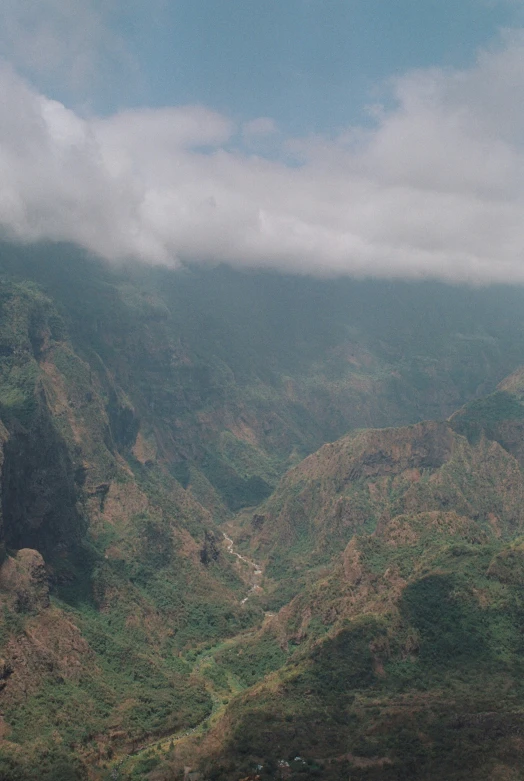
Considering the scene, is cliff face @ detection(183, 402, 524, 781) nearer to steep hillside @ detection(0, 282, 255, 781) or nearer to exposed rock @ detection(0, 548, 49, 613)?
steep hillside @ detection(0, 282, 255, 781)

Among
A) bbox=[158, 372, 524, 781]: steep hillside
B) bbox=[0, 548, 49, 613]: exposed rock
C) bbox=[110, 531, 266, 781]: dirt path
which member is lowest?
bbox=[110, 531, 266, 781]: dirt path

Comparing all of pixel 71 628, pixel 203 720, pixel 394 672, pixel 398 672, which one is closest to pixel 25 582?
pixel 71 628

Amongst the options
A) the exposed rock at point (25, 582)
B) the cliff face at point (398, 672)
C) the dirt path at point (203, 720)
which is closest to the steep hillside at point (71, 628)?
the exposed rock at point (25, 582)

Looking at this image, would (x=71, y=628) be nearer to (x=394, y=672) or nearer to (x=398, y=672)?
(x=394, y=672)

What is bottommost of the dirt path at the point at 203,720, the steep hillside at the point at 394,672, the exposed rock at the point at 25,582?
the dirt path at the point at 203,720

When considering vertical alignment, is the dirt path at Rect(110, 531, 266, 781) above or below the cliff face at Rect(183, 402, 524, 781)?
below

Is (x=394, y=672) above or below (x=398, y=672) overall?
above

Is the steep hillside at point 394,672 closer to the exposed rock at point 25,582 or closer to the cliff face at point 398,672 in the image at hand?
the cliff face at point 398,672

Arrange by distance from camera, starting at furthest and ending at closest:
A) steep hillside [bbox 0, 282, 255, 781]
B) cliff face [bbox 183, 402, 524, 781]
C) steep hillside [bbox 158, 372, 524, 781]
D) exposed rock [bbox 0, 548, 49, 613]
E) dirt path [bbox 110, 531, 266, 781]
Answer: exposed rock [bbox 0, 548, 49, 613] → steep hillside [bbox 0, 282, 255, 781] → dirt path [bbox 110, 531, 266, 781] → cliff face [bbox 183, 402, 524, 781] → steep hillside [bbox 158, 372, 524, 781]

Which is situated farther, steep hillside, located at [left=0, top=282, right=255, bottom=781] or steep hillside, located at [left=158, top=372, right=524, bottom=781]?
steep hillside, located at [left=0, top=282, right=255, bottom=781]

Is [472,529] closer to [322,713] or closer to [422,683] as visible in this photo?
[422,683]

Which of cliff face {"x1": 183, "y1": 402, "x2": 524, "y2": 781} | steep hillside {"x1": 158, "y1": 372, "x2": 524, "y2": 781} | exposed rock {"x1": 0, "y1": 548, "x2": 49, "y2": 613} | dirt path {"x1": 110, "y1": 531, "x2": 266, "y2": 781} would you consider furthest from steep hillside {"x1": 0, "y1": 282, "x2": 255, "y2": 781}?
cliff face {"x1": 183, "y1": 402, "x2": 524, "y2": 781}

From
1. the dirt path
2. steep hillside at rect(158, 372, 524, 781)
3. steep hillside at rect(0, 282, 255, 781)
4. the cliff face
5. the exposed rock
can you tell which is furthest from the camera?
the exposed rock
